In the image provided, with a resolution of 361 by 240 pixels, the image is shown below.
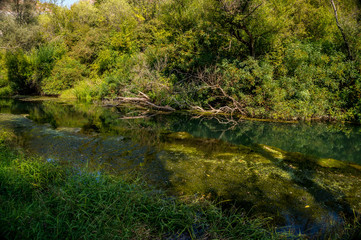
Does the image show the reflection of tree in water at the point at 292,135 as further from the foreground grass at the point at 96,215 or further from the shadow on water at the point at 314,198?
the foreground grass at the point at 96,215

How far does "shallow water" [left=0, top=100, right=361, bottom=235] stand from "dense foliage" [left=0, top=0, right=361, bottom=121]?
7.40ft

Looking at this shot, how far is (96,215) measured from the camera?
2.80 m

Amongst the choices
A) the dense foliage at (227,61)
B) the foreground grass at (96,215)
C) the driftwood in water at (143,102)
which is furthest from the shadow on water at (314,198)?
the driftwood in water at (143,102)

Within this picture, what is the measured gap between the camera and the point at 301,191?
4402 millimetres

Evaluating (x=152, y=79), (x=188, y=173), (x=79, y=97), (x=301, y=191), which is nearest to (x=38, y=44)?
(x=79, y=97)

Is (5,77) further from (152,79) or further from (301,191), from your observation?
(301,191)

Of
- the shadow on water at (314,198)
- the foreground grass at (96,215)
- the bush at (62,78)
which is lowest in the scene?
the shadow on water at (314,198)

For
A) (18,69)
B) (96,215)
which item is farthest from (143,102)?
(18,69)

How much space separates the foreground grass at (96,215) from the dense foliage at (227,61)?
962cm

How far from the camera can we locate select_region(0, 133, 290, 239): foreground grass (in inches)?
95.7

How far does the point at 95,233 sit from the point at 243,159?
4.41 metres

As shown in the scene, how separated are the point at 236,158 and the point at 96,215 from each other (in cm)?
418

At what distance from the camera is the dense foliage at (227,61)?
12070mm

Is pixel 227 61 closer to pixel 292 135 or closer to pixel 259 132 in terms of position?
pixel 259 132
